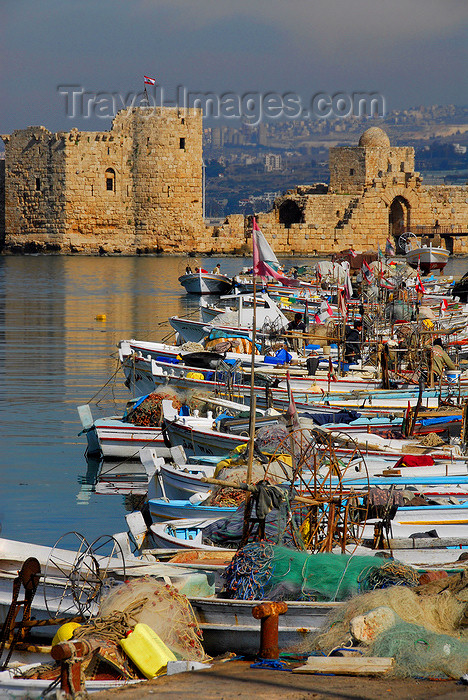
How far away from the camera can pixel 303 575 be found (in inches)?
248

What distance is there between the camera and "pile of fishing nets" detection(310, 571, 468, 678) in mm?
5258

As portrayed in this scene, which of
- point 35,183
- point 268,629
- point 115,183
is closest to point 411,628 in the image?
point 268,629

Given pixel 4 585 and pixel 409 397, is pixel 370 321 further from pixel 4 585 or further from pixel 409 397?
pixel 4 585

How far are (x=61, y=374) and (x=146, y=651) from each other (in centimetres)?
1180

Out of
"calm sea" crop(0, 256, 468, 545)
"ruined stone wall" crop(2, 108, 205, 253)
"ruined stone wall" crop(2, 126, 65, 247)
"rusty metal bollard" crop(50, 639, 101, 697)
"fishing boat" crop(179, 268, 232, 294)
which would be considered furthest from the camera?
"ruined stone wall" crop(2, 126, 65, 247)

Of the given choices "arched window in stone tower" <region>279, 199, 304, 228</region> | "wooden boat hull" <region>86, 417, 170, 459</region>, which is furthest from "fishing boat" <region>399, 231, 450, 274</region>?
"wooden boat hull" <region>86, 417, 170, 459</region>

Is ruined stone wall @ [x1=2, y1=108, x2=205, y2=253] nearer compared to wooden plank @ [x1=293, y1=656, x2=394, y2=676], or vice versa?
wooden plank @ [x1=293, y1=656, x2=394, y2=676]

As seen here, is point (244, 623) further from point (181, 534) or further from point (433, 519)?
point (433, 519)

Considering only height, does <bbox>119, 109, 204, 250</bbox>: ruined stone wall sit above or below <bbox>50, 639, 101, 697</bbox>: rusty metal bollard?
above

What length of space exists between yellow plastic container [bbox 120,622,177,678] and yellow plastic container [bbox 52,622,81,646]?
47 centimetres

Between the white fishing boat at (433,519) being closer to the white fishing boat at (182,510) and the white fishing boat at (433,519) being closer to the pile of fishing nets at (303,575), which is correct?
the white fishing boat at (182,510)

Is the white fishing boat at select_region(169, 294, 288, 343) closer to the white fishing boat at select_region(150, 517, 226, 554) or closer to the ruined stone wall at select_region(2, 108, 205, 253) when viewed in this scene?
the white fishing boat at select_region(150, 517, 226, 554)

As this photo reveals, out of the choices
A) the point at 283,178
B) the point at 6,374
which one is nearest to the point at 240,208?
the point at 283,178

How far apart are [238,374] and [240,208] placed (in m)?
117
